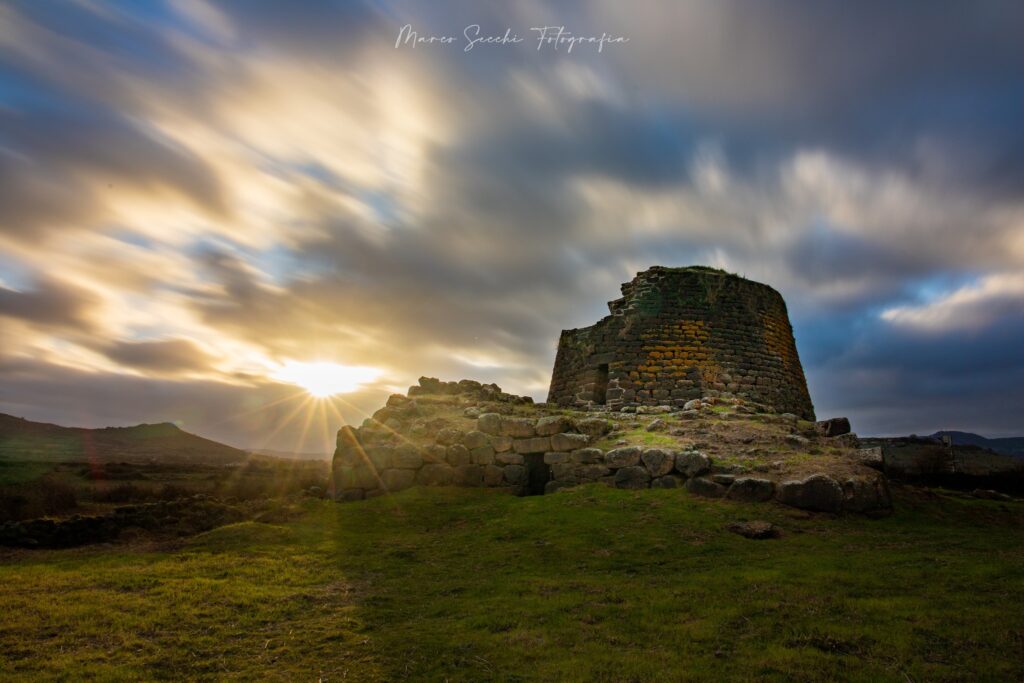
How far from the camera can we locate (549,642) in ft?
21.7

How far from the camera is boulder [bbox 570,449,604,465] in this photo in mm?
14586

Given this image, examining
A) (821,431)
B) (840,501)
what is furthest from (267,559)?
(821,431)

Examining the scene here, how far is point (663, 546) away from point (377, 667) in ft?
19.3

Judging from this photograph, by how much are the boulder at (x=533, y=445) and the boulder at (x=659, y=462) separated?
9.11 ft

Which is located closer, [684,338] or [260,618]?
[260,618]

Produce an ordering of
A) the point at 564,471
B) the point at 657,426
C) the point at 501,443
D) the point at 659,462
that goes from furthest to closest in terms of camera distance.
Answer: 1. the point at 657,426
2. the point at 501,443
3. the point at 564,471
4. the point at 659,462

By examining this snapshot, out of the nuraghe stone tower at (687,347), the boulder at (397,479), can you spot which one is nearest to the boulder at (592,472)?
the boulder at (397,479)

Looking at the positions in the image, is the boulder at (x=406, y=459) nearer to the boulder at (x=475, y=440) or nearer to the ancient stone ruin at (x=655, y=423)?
the ancient stone ruin at (x=655, y=423)

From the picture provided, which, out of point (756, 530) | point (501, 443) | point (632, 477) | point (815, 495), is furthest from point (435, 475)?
point (815, 495)

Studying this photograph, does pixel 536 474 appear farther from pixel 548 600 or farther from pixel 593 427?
pixel 548 600

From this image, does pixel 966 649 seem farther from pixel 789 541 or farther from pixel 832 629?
pixel 789 541

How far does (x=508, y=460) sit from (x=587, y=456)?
224cm

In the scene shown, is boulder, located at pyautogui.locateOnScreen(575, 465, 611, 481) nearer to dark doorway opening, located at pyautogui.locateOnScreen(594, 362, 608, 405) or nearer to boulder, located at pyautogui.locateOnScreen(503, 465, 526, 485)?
boulder, located at pyautogui.locateOnScreen(503, 465, 526, 485)

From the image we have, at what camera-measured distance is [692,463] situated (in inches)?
526
